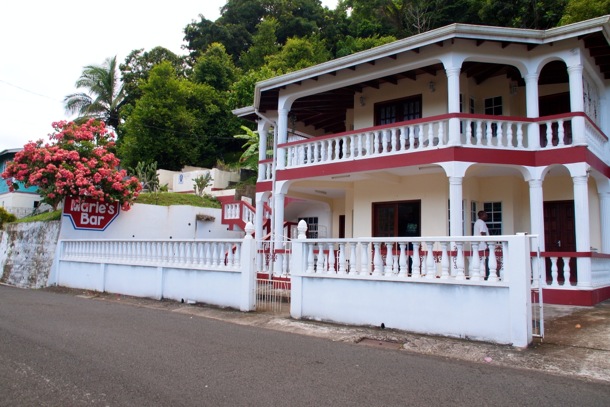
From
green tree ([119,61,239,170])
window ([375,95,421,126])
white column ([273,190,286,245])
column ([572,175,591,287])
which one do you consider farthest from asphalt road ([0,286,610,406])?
green tree ([119,61,239,170])

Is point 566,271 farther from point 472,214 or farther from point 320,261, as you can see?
point 320,261

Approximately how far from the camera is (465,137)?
36.3 feet

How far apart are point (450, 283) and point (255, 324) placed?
3349mm

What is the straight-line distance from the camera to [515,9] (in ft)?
86.7

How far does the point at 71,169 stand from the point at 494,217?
1206 cm

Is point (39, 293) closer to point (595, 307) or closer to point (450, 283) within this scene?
point (450, 283)

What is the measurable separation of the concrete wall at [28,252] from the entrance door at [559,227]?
14011 millimetres

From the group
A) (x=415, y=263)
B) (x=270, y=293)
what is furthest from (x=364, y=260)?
(x=270, y=293)

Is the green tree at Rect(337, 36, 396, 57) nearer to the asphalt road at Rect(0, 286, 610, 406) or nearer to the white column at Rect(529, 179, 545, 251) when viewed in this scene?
the white column at Rect(529, 179, 545, 251)

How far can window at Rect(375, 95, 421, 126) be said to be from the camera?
13.4m

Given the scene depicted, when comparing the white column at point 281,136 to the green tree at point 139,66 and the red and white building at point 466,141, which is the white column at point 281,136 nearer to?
the red and white building at point 466,141

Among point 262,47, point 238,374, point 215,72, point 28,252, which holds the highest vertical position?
point 262,47

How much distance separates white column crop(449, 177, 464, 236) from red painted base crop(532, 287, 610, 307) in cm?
221

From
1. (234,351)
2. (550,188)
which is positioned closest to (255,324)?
(234,351)
